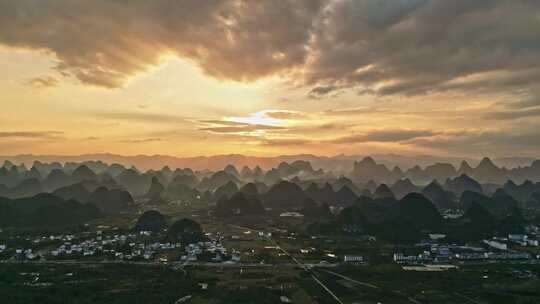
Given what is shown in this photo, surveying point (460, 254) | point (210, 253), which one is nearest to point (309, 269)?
point (210, 253)

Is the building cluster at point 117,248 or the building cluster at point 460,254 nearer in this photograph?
the building cluster at point 117,248

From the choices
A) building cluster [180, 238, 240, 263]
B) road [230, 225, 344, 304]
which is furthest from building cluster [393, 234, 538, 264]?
building cluster [180, 238, 240, 263]

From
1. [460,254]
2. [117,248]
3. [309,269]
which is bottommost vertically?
[309,269]

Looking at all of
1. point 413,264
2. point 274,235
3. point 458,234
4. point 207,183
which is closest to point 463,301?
point 413,264

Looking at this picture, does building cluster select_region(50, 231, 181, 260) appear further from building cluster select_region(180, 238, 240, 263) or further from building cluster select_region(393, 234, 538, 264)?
building cluster select_region(393, 234, 538, 264)

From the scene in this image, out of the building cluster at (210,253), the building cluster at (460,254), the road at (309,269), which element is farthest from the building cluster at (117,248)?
the building cluster at (460,254)

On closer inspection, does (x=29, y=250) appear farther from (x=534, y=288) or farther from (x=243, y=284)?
(x=534, y=288)

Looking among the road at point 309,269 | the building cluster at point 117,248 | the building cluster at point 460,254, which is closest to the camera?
the road at point 309,269

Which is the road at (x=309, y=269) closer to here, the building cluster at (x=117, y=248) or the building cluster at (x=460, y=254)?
the building cluster at (x=460, y=254)

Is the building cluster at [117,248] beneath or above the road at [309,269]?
above

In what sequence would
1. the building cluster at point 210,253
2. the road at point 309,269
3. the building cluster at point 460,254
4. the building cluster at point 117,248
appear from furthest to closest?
the building cluster at point 460,254 < the building cluster at point 117,248 < the building cluster at point 210,253 < the road at point 309,269

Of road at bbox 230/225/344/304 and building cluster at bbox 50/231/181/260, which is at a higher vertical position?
building cluster at bbox 50/231/181/260

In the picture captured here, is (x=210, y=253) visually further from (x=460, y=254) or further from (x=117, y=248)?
(x=460, y=254)

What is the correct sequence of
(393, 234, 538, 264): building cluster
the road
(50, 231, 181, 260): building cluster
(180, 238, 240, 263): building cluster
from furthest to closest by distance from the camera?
(393, 234, 538, 264): building cluster < (50, 231, 181, 260): building cluster < (180, 238, 240, 263): building cluster < the road
